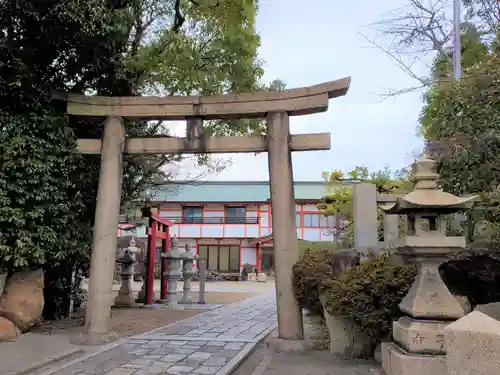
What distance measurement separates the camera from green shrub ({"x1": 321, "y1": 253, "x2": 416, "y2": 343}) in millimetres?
5703

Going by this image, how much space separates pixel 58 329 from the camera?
8609 millimetres

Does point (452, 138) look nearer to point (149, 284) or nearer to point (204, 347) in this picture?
point (204, 347)

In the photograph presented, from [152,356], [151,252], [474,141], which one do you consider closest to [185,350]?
[152,356]

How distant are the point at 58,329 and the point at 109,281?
6.06 feet

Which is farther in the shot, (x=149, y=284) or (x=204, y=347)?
(x=149, y=284)

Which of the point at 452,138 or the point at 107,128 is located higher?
the point at 107,128

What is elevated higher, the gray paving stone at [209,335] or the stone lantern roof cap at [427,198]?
the stone lantern roof cap at [427,198]

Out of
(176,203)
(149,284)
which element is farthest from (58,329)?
(176,203)

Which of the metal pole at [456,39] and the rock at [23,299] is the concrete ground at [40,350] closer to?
the rock at [23,299]

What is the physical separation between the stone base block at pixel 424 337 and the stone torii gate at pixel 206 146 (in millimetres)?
2743

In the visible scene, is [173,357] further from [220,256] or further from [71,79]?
[220,256]

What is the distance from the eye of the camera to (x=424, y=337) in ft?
15.3

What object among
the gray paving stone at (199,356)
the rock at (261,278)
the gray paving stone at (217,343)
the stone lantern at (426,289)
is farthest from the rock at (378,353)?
the rock at (261,278)

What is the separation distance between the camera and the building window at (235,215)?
35219 mm
